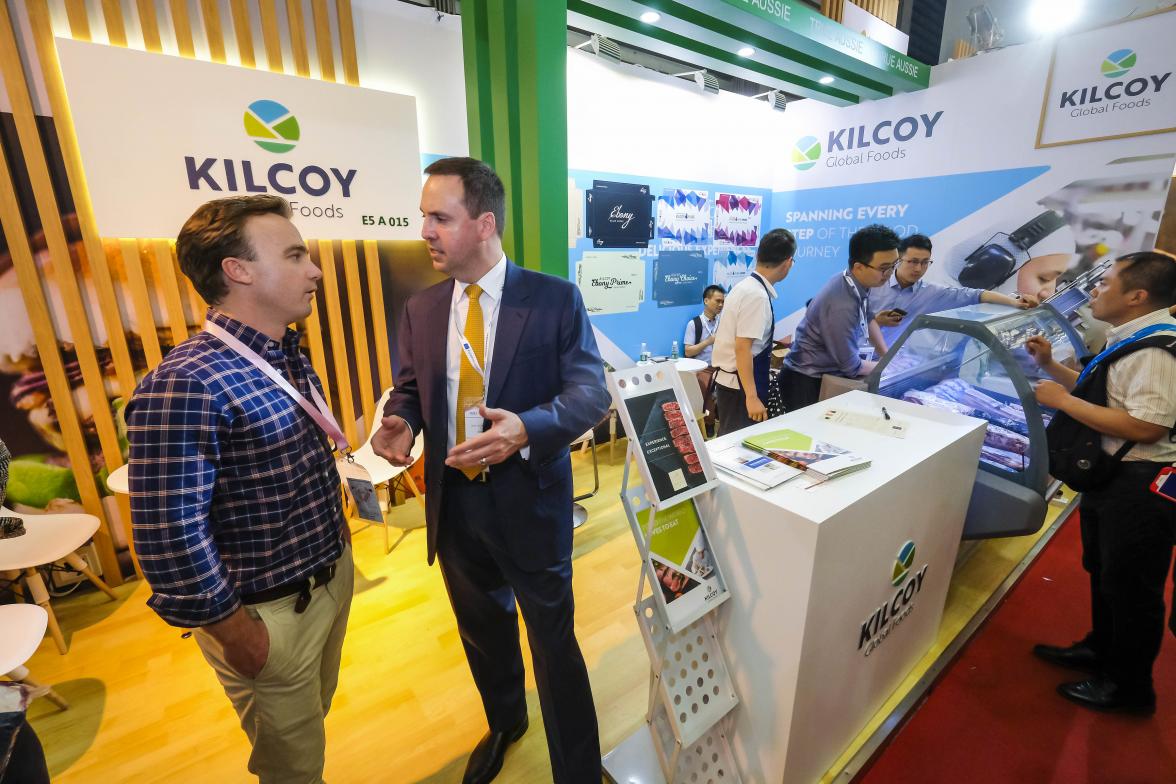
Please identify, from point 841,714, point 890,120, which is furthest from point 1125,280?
point 890,120

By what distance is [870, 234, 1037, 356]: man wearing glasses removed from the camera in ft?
14.7

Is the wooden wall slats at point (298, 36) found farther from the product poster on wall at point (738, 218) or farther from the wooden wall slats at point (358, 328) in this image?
the product poster on wall at point (738, 218)

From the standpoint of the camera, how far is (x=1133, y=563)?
197 cm

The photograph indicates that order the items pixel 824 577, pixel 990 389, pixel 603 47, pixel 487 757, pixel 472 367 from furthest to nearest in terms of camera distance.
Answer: pixel 603 47
pixel 990 389
pixel 487 757
pixel 472 367
pixel 824 577

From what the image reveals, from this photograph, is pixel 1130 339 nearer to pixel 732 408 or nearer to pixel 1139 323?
pixel 1139 323

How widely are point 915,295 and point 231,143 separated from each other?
5679mm

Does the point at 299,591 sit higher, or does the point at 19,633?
the point at 299,591

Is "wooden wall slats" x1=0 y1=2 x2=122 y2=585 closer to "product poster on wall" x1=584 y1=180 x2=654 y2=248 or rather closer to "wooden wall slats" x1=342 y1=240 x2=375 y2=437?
"wooden wall slats" x1=342 y1=240 x2=375 y2=437

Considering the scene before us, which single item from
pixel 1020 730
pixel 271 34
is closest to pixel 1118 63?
pixel 1020 730

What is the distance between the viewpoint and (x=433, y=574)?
3.21 meters

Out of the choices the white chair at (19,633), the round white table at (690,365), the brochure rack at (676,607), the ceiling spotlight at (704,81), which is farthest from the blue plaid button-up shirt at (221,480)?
the ceiling spotlight at (704,81)

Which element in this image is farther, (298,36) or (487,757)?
(298,36)

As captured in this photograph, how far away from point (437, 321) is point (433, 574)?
2128 millimetres

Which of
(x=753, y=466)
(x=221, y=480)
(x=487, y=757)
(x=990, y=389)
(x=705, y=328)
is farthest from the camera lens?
(x=705, y=328)
